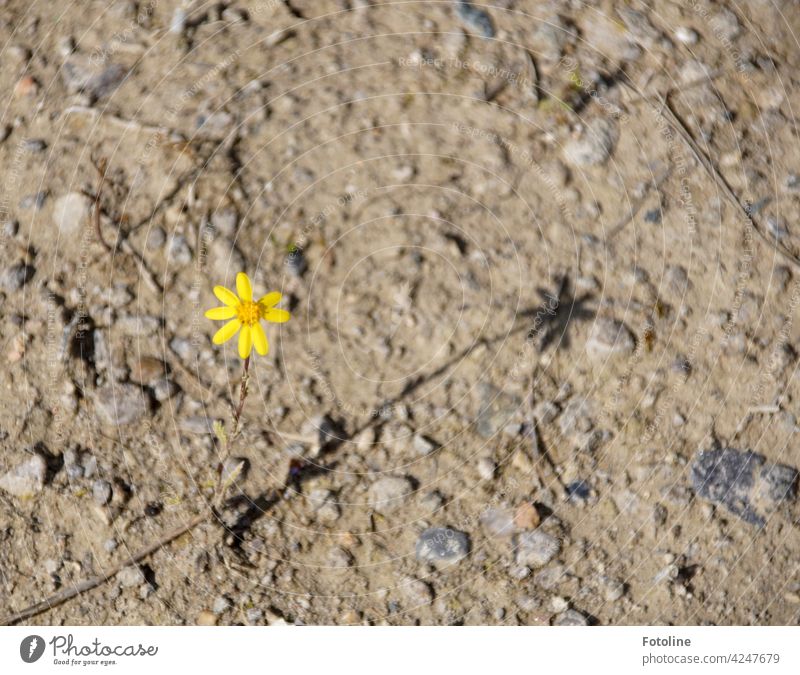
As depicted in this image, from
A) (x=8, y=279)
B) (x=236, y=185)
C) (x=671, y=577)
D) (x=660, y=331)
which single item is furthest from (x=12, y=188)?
(x=671, y=577)

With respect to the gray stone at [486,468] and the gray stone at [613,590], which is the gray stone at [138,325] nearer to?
the gray stone at [486,468]

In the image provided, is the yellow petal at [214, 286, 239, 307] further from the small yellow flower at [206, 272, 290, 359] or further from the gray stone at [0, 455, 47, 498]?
the gray stone at [0, 455, 47, 498]

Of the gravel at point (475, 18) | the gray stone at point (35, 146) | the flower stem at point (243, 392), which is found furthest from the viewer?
the gravel at point (475, 18)

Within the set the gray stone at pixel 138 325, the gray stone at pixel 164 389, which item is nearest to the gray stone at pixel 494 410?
the gray stone at pixel 164 389

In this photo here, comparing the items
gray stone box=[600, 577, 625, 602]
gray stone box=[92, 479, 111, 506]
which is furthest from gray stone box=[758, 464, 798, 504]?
gray stone box=[92, 479, 111, 506]

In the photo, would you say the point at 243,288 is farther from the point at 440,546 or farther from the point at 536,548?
the point at 536,548

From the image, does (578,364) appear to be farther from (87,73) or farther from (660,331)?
(87,73)

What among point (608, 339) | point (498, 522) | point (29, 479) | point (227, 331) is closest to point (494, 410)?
point (498, 522)

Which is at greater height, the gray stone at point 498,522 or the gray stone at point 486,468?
the gray stone at point 486,468
